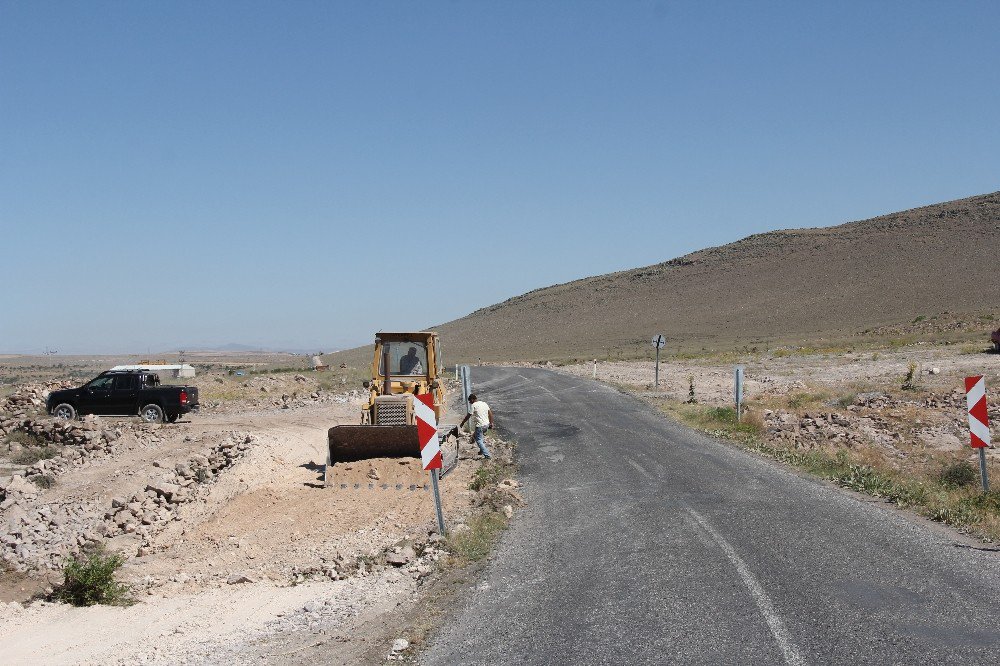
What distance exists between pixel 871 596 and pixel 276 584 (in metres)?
6.44

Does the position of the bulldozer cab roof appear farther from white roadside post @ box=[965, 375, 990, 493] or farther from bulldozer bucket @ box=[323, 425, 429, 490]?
white roadside post @ box=[965, 375, 990, 493]

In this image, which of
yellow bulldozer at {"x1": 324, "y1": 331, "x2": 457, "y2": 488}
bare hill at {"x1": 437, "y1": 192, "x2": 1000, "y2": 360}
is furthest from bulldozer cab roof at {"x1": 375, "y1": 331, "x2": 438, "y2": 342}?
bare hill at {"x1": 437, "y1": 192, "x2": 1000, "y2": 360}

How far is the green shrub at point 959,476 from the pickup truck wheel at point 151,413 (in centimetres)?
2255

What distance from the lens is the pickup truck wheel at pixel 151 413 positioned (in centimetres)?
2716

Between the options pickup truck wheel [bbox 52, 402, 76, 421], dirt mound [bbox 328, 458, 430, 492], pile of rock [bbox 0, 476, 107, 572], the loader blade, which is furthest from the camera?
pickup truck wheel [bbox 52, 402, 76, 421]

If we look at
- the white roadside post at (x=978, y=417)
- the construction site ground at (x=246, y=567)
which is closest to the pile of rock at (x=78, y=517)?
the construction site ground at (x=246, y=567)

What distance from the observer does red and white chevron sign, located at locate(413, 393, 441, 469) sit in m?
11.2

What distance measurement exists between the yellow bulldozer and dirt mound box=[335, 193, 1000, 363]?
69475mm

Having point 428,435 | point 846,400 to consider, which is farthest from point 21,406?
point 846,400

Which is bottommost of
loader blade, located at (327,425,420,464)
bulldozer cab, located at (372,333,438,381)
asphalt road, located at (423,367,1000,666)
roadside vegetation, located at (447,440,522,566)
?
asphalt road, located at (423,367,1000,666)

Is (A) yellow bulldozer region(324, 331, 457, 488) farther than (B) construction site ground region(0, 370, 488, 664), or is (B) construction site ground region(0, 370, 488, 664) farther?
(A) yellow bulldozer region(324, 331, 457, 488)

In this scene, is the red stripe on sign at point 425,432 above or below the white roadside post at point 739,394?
above

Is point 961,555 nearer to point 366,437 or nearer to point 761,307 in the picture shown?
point 366,437

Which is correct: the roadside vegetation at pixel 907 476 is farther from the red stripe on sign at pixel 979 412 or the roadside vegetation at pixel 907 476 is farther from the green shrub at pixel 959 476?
the red stripe on sign at pixel 979 412
